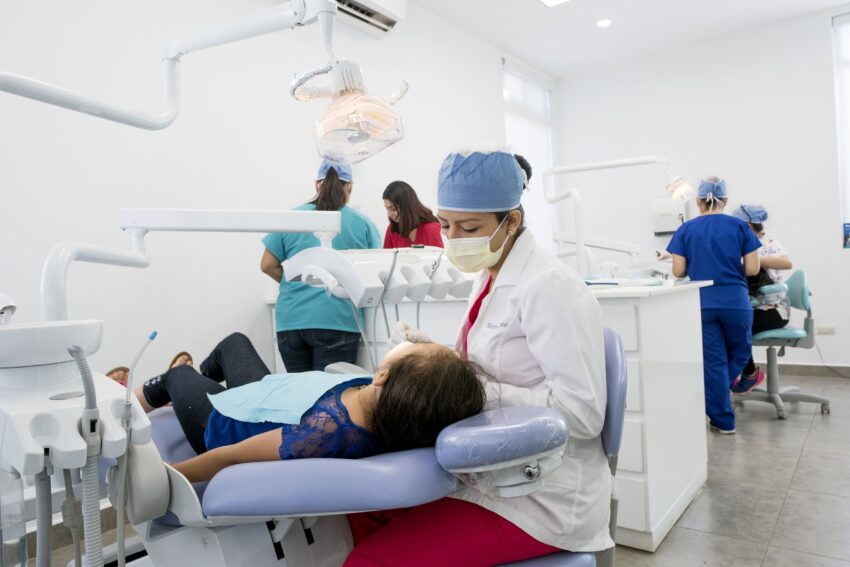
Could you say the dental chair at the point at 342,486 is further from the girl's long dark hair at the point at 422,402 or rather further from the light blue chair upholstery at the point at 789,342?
the light blue chair upholstery at the point at 789,342

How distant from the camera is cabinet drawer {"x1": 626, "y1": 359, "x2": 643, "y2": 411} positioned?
1875 mm

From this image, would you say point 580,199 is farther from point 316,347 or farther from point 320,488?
point 320,488

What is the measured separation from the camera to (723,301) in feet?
10.0

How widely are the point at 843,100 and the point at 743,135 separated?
2.33ft

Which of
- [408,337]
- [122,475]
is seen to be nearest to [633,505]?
[408,337]

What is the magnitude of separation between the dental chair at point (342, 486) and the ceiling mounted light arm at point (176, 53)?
27.9 inches

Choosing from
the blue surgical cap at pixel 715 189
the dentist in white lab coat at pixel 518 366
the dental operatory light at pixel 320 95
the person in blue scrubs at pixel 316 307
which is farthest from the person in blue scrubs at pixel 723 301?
the dental operatory light at pixel 320 95

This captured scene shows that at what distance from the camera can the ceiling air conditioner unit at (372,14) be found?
325cm

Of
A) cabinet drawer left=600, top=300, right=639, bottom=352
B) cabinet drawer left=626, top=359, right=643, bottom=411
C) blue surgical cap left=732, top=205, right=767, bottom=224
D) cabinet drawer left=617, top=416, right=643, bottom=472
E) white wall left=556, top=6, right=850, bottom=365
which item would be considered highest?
white wall left=556, top=6, right=850, bottom=365

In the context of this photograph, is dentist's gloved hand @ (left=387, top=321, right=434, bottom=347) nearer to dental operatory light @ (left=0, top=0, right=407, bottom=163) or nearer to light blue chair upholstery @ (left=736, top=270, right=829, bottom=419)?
dental operatory light @ (left=0, top=0, right=407, bottom=163)

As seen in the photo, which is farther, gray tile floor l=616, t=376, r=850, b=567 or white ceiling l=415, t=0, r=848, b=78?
white ceiling l=415, t=0, r=848, b=78

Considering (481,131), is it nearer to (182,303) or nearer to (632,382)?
(182,303)

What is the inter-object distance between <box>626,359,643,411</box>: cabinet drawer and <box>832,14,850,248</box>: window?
369cm

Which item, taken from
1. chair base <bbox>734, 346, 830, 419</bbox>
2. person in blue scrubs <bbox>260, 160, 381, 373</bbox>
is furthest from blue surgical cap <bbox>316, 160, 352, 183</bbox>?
chair base <bbox>734, 346, 830, 419</bbox>
